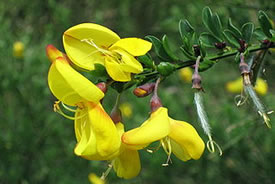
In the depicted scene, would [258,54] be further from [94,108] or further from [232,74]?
[232,74]

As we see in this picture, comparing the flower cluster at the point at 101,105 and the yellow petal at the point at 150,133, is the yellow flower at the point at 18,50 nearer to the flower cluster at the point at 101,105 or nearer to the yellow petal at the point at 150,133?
the flower cluster at the point at 101,105

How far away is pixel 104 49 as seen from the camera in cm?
71

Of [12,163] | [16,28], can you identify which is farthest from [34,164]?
[16,28]

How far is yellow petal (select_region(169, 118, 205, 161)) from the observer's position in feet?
2.09

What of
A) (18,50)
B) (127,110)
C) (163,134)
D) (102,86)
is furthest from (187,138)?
(127,110)

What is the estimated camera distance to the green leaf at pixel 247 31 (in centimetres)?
73

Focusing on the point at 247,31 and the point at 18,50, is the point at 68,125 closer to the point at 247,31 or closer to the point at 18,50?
the point at 18,50

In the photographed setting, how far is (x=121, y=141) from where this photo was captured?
0.66m

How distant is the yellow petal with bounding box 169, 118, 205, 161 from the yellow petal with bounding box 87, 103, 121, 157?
0.28 ft

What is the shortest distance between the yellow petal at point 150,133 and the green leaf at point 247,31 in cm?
22


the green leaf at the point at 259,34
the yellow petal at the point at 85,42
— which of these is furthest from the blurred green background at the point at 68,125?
the yellow petal at the point at 85,42

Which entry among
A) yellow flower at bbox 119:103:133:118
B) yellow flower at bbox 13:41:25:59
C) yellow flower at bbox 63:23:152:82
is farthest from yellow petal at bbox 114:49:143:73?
yellow flower at bbox 119:103:133:118

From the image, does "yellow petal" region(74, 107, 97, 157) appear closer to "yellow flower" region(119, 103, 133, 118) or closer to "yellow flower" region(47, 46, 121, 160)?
"yellow flower" region(47, 46, 121, 160)

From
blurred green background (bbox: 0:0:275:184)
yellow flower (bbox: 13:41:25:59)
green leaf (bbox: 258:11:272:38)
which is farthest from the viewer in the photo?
yellow flower (bbox: 13:41:25:59)
